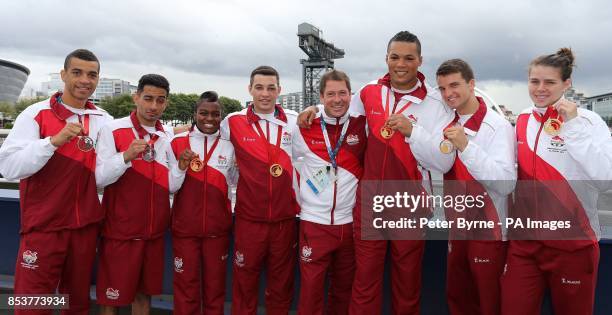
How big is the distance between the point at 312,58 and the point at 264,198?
82.1 meters

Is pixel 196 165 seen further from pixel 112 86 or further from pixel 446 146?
pixel 112 86

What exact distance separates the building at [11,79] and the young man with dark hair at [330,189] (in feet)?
324

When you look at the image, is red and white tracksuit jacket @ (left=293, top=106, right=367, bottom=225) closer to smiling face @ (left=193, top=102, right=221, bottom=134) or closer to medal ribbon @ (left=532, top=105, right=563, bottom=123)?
smiling face @ (left=193, top=102, right=221, bottom=134)

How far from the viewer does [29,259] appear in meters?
3.20

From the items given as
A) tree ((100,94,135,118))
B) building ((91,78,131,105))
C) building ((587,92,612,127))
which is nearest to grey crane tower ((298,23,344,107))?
tree ((100,94,135,118))

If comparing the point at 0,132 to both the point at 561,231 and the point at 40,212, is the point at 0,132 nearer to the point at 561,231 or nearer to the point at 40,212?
the point at 40,212

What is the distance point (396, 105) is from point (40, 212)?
2790 mm

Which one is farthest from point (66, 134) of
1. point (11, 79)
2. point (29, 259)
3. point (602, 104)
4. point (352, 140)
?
point (602, 104)

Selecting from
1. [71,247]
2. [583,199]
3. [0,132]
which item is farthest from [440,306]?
[0,132]

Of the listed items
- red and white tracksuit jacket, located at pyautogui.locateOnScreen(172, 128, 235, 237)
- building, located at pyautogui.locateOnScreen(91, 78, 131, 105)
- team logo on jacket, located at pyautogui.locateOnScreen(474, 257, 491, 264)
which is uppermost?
building, located at pyautogui.locateOnScreen(91, 78, 131, 105)

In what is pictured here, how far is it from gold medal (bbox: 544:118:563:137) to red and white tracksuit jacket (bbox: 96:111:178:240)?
2.77 metres

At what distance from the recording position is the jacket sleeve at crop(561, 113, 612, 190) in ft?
8.35

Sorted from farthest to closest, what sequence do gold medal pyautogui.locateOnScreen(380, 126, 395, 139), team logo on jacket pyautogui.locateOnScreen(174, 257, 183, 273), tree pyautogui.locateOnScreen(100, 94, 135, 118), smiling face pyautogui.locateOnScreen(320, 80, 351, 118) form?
1. tree pyautogui.locateOnScreen(100, 94, 135, 118)
2. team logo on jacket pyautogui.locateOnScreen(174, 257, 183, 273)
3. smiling face pyautogui.locateOnScreen(320, 80, 351, 118)
4. gold medal pyautogui.locateOnScreen(380, 126, 395, 139)

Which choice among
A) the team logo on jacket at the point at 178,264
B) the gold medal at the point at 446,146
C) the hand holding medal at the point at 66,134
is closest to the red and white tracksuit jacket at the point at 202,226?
the team logo on jacket at the point at 178,264
